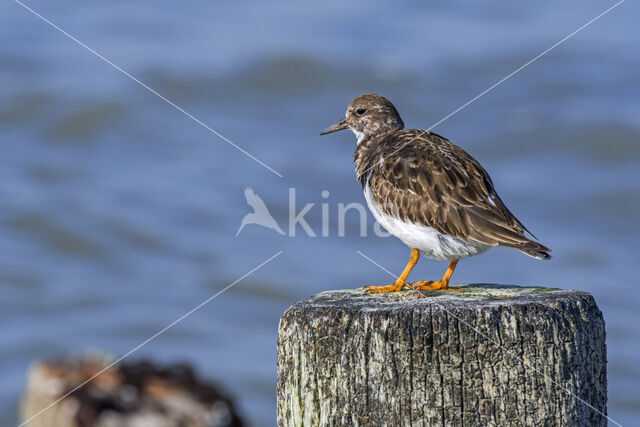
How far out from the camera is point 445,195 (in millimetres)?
5844

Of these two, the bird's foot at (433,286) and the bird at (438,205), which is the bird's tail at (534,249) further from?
the bird's foot at (433,286)

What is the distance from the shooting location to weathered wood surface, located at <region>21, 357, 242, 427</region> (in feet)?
4.05

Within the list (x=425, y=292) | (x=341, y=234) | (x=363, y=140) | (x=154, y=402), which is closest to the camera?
(x=154, y=402)

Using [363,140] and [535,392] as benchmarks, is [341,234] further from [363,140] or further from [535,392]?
[535,392]

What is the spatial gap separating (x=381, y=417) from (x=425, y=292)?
4.24 ft

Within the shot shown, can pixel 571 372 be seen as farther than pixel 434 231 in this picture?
No

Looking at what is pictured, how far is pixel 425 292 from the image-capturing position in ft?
16.3

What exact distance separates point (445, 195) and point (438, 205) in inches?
3.6

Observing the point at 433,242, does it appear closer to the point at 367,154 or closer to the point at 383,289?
the point at 383,289

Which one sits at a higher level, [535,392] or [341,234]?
[341,234]

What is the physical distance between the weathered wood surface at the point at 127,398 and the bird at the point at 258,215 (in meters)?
18.1

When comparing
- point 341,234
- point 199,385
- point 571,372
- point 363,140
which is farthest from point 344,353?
point 341,234

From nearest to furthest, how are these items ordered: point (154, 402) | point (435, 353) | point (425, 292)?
point (154, 402) < point (435, 353) < point (425, 292)

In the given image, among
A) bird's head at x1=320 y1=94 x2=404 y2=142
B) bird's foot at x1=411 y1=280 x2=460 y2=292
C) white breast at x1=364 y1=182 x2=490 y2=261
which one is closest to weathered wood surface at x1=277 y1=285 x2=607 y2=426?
bird's foot at x1=411 y1=280 x2=460 y2=292
